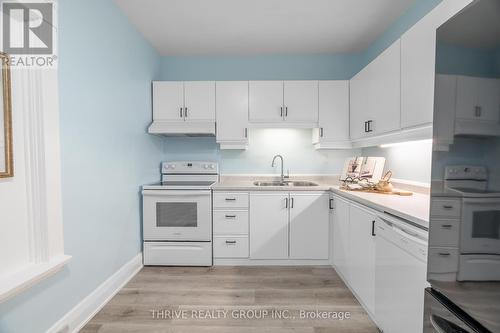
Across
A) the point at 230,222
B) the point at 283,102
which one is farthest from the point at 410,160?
the point at 230,222

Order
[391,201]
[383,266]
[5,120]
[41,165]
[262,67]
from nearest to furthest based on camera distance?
[5,120] < [41,165] < [383,266] < [391,201] < [262,67]

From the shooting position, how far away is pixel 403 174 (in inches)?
87.6

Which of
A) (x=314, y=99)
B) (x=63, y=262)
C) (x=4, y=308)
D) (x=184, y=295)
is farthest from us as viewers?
(x=314, y=99)

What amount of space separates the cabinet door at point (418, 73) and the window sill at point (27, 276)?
2346 mm

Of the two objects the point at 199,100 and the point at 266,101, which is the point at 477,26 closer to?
the point at 266,101

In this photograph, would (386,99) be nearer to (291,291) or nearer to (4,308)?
(291,291)

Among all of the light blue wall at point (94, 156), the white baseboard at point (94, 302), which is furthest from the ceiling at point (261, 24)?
the white baseboard at point (94, 302)

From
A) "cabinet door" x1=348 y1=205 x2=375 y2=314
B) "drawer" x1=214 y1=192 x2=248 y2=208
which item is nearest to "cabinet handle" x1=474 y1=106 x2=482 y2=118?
"cabinet door" x1=348 y1=205 x2=375 y2=314

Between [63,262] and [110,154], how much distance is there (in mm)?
896

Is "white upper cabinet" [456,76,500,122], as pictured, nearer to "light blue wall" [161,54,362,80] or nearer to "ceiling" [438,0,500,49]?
"ceiling" [438,0,500,49]

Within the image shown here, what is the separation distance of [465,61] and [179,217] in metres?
2.53

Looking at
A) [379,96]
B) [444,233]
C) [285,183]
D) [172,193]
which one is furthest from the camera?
[285,183]

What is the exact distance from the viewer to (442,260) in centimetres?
73

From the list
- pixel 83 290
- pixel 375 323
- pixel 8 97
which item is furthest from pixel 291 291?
pixel 8 97
